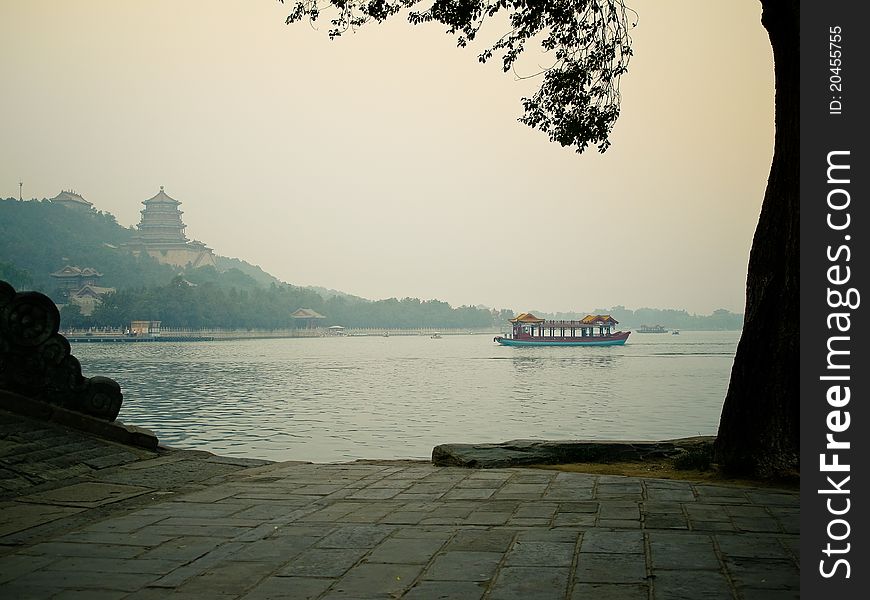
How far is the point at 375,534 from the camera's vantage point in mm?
4207

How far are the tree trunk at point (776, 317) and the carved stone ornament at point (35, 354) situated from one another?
16.2ft

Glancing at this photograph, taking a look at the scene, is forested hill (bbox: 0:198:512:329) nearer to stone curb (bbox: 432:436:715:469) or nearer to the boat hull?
the boat hull

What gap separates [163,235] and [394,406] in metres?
96.7

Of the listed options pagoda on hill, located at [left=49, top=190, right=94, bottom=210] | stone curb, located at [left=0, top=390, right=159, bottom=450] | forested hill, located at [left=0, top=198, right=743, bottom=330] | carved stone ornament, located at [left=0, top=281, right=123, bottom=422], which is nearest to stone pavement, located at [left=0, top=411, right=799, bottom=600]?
stone curb, located at [left=0, top=390, right=159, bottom=450]

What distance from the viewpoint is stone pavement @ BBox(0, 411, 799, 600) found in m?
3.32

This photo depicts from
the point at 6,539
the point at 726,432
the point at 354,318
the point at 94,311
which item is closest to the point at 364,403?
the point at 726,432

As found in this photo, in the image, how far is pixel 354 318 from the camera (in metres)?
127

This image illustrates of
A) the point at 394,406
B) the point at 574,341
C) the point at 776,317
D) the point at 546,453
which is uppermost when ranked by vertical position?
the point at 776,317

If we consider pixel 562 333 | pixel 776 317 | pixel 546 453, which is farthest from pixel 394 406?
pixel 562 333

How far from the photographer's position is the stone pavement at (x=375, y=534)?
3320 mm

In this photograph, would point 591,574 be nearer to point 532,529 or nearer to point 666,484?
point 532,529

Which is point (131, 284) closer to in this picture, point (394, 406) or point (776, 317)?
point (394, 406)

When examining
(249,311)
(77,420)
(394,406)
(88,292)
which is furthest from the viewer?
(249,311)

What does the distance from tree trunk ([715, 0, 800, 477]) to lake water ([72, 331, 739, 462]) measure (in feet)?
33.3
